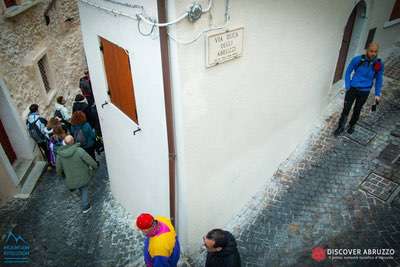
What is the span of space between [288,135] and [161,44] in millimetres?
3877

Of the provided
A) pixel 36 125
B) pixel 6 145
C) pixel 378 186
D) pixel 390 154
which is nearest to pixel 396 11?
pixel 390 154

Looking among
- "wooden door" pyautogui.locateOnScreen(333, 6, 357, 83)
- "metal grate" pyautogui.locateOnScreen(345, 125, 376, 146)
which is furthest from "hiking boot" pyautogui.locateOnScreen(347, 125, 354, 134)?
"wooden door" pyautogui.locateOnScreen(333, 6, 357, 83)

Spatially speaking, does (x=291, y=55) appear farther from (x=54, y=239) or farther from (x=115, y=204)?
(x=54, y=239)

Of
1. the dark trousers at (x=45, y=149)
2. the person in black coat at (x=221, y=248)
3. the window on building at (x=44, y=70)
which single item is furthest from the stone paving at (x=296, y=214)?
the window on building at (x=44, y=70)

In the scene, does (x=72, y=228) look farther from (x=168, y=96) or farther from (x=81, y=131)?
(x=168, y=96)

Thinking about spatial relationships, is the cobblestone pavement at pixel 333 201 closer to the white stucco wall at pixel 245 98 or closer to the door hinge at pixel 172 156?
the white stucco wall at pixel 245 98

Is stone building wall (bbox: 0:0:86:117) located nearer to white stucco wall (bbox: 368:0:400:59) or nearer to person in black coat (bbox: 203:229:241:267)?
person in black coat (bbox: 203:229:241:267)

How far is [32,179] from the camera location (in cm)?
771

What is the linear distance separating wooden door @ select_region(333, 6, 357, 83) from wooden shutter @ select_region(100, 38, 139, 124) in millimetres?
5362

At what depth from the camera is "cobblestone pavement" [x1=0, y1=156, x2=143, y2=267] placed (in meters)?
5.76

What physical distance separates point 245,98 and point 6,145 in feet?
19.8

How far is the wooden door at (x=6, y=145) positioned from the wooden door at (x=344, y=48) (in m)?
7.97

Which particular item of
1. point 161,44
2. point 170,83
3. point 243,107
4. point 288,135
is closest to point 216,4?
point 161,44

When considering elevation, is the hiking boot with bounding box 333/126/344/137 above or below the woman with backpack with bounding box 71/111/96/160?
below
